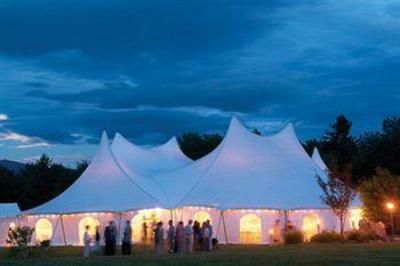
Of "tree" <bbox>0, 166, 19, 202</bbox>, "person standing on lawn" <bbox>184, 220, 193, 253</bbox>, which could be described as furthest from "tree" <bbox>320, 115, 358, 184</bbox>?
"person standing on lawn" <bbox>184, 220, 193, 253</bbox>

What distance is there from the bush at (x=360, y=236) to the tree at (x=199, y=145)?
146 feet

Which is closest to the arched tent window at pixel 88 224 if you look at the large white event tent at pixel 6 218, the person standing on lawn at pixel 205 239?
the large white event tent at pixel 6 218

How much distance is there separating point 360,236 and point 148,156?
1894cm

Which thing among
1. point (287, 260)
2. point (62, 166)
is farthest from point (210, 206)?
point (62, 166)

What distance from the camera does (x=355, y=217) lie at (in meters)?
39.5

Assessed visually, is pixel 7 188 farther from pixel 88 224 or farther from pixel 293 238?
pixel 293 238

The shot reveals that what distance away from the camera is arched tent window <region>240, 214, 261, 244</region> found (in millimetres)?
36875

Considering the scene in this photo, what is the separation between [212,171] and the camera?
3931 cm

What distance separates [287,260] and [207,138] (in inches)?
2439

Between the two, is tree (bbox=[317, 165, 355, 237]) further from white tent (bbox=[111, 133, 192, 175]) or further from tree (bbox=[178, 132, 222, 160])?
tree (bbox=[178, 132, 222, 160])

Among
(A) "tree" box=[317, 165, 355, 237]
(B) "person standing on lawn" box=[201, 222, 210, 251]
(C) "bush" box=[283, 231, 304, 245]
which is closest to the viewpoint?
(B) "person standing on lawn" box=[201, 222, 210, 251]

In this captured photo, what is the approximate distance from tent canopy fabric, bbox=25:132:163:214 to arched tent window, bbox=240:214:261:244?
170 inches

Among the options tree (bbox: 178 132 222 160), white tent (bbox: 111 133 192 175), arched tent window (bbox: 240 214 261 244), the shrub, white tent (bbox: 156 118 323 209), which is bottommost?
the shrub

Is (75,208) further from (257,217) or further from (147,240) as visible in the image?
(257,217)
